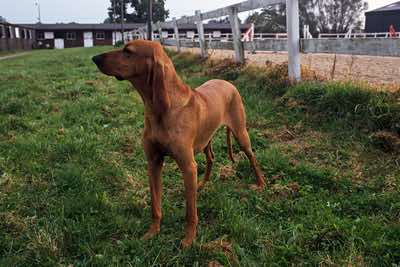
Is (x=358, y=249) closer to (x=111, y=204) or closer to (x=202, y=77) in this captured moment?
(x=111, y=204)

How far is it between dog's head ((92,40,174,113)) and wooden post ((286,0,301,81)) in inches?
163

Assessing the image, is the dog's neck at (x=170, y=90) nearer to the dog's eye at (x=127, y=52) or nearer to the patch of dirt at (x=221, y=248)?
the dog's eye at (x=127, y=52)

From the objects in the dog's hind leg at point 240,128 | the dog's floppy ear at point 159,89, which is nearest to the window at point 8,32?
the dog's hind leg at point 240,128

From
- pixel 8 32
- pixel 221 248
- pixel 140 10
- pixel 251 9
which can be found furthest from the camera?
pixel 140 10

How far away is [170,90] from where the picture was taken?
2832mm

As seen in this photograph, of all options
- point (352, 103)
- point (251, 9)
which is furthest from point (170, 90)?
point (251, 9)

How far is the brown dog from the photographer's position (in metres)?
2.69

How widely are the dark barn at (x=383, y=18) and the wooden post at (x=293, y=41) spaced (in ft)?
141

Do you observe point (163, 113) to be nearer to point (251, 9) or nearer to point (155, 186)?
Answer: point (155, 186)

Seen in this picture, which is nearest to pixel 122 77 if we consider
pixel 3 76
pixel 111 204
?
pixel 111 204

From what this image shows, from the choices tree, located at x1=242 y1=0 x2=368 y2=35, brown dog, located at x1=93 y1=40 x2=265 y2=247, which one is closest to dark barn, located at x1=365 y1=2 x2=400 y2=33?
tree, located at x1=242 y1=0 x2=368 y2=35

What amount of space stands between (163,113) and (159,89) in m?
0.17

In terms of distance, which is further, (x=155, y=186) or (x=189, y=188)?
(x=155, y=186)

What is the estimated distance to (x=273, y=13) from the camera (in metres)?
60.7
